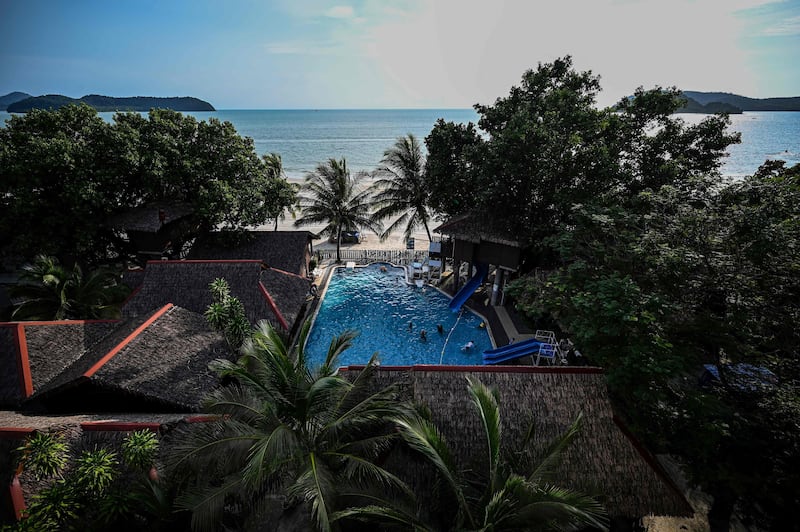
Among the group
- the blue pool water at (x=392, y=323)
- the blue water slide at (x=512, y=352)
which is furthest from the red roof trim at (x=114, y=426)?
the blue water slide at (x=512, y=352)

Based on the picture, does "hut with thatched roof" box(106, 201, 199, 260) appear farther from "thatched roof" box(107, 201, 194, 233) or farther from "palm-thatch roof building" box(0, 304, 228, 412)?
"palm-thatch roof building" box(0, 304, 228, 412)

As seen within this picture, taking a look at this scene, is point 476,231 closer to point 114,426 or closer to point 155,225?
point 114,426

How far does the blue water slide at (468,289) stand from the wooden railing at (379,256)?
565cm

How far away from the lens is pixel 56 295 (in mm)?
13508

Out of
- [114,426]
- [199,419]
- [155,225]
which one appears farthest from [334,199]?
[114,426]

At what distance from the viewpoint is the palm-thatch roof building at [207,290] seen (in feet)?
46.4

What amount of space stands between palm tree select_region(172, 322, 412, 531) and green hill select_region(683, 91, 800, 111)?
188871mm

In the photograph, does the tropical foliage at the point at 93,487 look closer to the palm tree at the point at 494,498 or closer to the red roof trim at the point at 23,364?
the red roof trim at the point at 23,364

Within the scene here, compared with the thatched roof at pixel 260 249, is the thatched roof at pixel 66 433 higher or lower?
lower

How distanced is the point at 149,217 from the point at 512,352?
59.6 feet

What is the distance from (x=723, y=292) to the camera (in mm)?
8367

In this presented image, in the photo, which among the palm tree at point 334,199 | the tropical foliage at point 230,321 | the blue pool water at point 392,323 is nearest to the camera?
the tropical foliage at point 230,321

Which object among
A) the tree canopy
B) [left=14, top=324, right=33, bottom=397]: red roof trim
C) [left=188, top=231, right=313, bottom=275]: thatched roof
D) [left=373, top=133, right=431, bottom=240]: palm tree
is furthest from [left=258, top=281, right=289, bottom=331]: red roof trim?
[left=373, top=133, right=431, bottom=240]: palm tree

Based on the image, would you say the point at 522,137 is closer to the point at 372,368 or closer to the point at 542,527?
the point at 372,368
